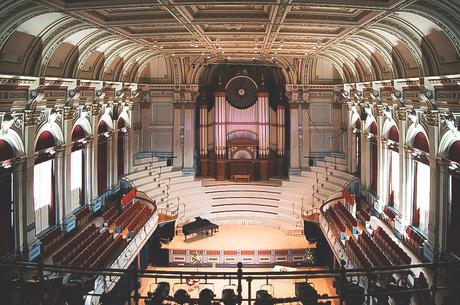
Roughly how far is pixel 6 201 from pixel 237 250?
29.1ft

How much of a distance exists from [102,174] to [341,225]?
9764mm

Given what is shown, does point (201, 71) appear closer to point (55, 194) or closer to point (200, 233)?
point (200, 233)

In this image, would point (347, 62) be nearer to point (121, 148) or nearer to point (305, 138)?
point (305, 138)

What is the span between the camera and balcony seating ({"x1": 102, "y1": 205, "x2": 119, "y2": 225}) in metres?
15.8

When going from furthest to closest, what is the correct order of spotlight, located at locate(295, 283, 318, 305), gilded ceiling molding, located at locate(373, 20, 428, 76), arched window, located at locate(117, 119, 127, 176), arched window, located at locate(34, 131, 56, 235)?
arched window, located at locate(117, 119, 127, 176), arched window, located at locate(34, 131, 56, 235), gilded ceiling molding, located at locate(373, 20, 428, 76), spotlight, located at locate(295, 283, 318, 305)

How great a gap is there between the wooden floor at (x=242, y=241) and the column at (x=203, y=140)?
478 cm

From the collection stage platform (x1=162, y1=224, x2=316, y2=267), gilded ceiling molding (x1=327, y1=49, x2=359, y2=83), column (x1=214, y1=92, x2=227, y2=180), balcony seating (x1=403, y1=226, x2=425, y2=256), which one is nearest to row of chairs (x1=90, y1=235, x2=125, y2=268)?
stage platform (x1=162, y1=224, x2=316, y2=267)

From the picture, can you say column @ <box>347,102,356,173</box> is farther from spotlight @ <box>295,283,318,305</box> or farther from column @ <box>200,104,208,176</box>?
spotlight @ <box>295,283,318,305</box>

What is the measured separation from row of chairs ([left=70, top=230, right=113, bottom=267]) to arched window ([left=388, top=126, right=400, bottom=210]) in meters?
9.58

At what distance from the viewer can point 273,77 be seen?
80.6ft

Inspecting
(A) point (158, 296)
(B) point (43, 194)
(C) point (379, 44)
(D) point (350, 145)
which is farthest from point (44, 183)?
(D) point (350, 145)

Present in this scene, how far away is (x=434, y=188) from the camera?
39.1ft

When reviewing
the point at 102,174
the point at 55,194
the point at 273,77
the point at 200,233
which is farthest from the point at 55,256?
the point at 273,77

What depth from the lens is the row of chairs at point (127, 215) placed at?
1534 centimetres
